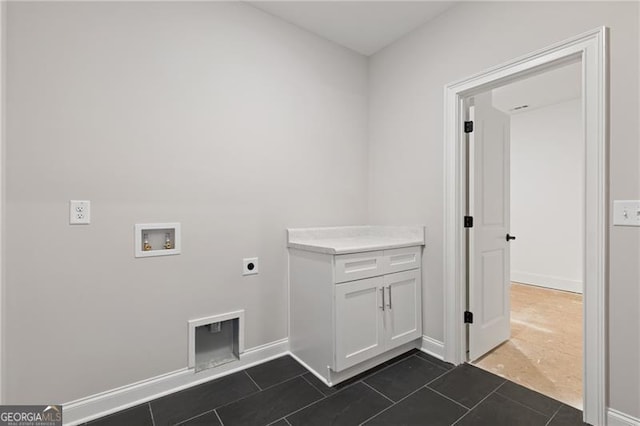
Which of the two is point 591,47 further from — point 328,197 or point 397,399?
point 397,399

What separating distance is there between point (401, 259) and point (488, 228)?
81 centimetres

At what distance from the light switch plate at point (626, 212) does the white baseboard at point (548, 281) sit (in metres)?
3.49

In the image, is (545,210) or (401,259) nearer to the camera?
(401,259)

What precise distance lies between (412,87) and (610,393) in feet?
7.92

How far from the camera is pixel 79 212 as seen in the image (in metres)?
1.58

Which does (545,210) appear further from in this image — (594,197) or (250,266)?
(250,266)

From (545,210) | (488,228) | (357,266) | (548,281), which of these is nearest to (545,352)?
(488,228)

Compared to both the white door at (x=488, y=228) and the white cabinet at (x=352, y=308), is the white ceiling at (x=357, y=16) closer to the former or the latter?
the white door at (x=488, y=228)

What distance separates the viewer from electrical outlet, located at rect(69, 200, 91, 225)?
5.12ft

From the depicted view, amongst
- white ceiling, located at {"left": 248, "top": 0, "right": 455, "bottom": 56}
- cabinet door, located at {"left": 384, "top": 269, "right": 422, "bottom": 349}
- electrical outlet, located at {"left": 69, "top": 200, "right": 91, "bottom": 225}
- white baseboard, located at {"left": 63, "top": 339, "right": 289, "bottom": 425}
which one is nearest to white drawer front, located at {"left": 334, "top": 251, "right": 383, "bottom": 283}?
cabinet door, located at {"left": 384, "top": 269, "right": 422, "bottom": 349}

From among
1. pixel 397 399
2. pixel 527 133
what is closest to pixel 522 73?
pixel 397 399

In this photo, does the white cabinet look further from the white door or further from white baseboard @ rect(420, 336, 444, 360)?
the white door

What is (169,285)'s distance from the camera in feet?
6.07

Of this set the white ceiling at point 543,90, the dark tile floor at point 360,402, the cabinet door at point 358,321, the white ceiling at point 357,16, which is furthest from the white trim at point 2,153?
the white ceiling at point 543,90
